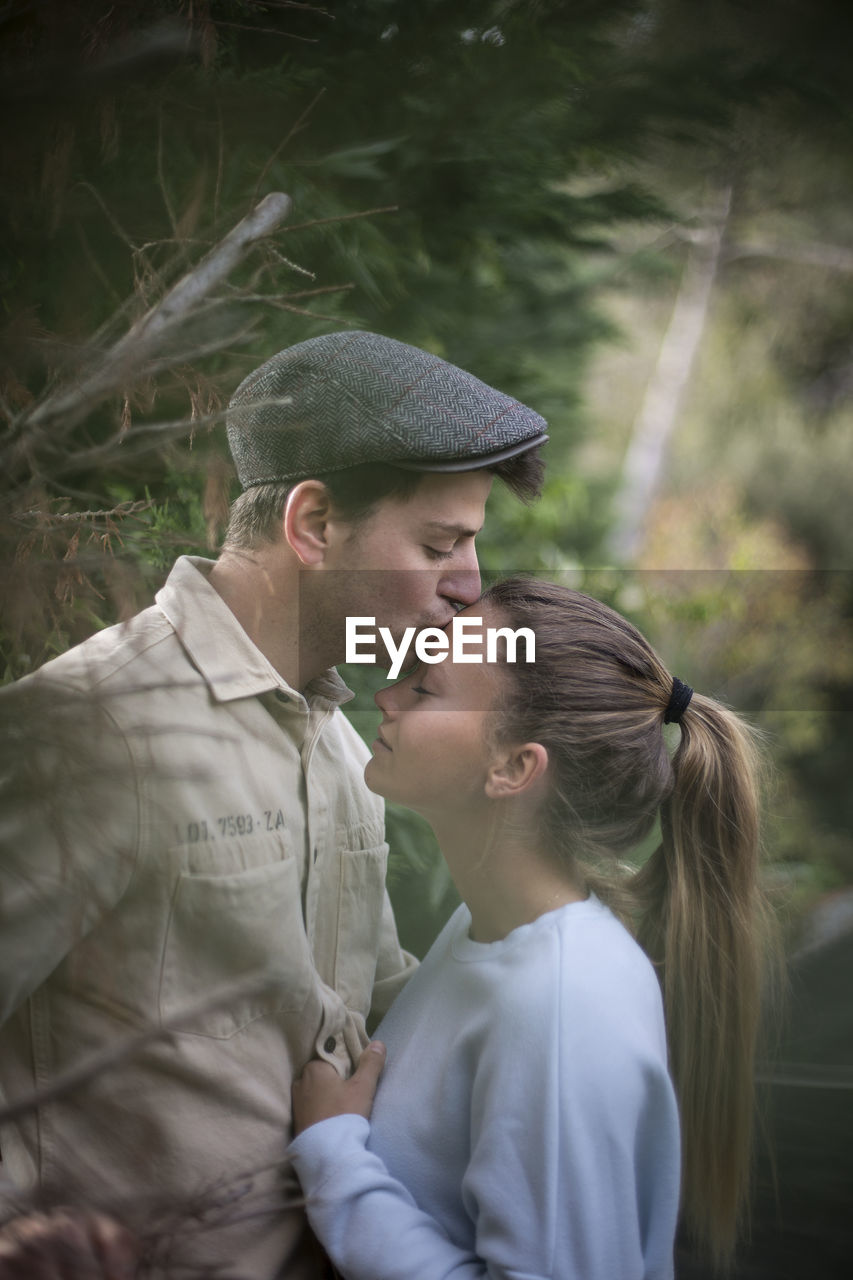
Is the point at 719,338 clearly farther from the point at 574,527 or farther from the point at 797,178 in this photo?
the point at 574,527

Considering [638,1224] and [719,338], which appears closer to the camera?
[638,1224]

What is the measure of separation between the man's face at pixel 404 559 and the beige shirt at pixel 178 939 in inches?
4.2

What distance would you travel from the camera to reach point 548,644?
937 mm

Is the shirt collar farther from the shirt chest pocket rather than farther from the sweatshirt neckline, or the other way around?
the sweatshirt neckline

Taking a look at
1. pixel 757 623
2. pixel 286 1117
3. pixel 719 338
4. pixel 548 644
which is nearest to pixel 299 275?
pixel 548 644

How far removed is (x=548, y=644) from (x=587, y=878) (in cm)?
23

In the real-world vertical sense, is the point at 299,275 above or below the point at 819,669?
above

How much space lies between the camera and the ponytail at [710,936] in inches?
38.7

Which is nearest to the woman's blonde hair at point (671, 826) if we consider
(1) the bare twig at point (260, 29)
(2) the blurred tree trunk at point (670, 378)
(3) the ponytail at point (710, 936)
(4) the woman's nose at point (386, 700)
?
(3) the ponytail at point (710, 936)

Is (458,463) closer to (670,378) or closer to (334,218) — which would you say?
(334,218)

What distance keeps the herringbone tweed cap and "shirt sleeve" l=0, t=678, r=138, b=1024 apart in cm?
34

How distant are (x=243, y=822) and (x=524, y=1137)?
339mm

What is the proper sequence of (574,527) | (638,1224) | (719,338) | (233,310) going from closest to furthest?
1. (638,1224)
2. (233,310)
3. (574,527)
4. (719,338)

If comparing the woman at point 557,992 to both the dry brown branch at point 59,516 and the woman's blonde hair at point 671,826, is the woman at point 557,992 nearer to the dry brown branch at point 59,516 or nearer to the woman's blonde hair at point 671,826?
the woman's blonde hair at point 671,826
